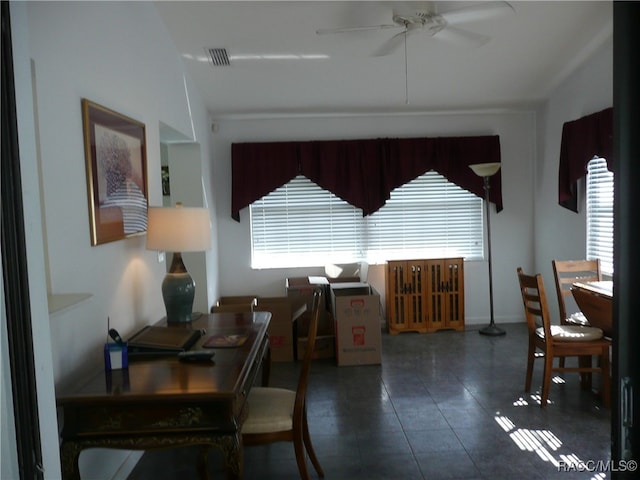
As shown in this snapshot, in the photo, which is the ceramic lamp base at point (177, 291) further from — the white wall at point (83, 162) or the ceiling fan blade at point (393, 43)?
the ceiling fan blade at point (393, 43)

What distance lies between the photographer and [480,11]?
2926mm

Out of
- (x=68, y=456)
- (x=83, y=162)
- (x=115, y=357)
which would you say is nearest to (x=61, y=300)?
(x=115, y=357)

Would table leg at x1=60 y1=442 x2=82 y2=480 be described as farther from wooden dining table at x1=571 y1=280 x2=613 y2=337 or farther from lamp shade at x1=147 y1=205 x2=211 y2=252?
wooden dining table at x1=571 y1=280 x2=613 y2=337

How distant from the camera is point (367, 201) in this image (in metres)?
5.57

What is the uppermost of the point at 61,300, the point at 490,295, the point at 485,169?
the point at 485,169

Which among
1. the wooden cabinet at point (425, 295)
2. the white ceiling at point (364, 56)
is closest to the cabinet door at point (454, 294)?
the wooden cabinet at point (425, 295)

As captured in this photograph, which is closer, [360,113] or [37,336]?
[37,336]

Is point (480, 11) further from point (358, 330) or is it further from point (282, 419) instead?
point (358, 330)

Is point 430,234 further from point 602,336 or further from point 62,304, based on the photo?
point 62,304

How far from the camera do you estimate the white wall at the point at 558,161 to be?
428 centimetres

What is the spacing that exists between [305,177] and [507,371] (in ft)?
9.45

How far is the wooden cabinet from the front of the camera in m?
5.40

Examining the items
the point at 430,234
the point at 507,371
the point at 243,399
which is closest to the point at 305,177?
the point at 430,234

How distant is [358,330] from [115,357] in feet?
8.49
